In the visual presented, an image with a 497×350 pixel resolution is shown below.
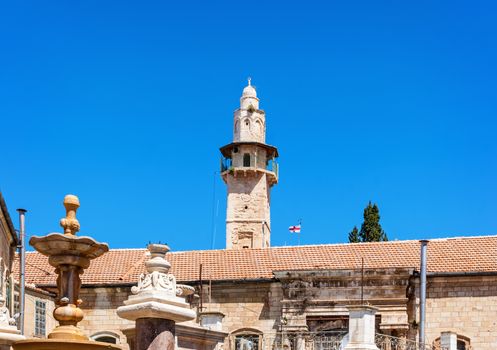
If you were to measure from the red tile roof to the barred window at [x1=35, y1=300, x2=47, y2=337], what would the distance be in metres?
1.30

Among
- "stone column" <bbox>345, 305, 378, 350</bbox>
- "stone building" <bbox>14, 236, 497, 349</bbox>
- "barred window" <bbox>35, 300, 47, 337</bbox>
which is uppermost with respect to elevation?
"stone building" <bbox>14, 236, 497, 349</bbox>

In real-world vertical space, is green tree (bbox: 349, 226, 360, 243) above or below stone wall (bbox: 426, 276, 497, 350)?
above

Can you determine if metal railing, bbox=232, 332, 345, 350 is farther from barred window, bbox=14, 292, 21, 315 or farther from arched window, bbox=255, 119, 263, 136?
arched window, bbox=255, 119, 263, 136

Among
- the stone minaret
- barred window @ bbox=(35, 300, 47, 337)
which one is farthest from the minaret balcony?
barred window @ bbox=(35, 300, 47, 337)

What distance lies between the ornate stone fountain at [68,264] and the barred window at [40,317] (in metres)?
19.4

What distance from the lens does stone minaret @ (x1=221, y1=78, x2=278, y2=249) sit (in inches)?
1831

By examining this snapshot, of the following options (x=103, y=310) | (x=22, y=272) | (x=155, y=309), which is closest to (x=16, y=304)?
(x=22, y=272)

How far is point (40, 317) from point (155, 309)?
21.2 metres

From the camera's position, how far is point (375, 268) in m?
28.5

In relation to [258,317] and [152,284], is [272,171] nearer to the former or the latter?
[258,317]

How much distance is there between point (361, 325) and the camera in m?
17.3

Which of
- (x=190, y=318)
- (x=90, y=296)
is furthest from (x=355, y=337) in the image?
(x=90, y=296)

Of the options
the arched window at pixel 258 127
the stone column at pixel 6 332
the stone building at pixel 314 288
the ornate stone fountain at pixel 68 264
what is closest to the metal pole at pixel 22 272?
the stone building at pixel 314 288

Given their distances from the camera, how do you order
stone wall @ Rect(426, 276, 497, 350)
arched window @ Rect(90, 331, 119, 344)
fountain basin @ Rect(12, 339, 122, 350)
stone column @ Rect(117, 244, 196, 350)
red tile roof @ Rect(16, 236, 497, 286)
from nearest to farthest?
stone column @ Rect(117, 244, 196, 350) → fountain basin @ Rect(12, 339, 122, 350) → stone wall @ Rect(426, 276, 497, 350) → red tile roof @ Rect(16, 236, 497, 286) → arched window @ Rect(90, 331, 119, 344)
